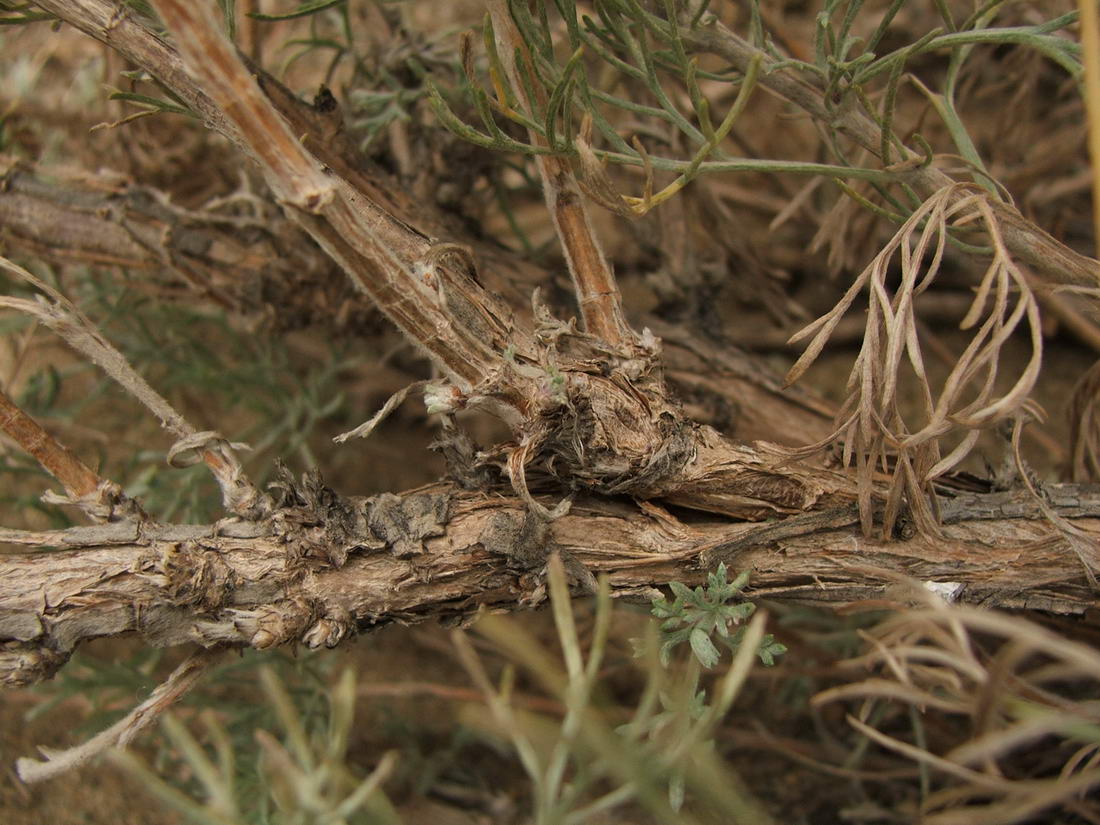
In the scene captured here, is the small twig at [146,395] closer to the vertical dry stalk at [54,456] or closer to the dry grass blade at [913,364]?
the vertical dry stalk at [54,456]

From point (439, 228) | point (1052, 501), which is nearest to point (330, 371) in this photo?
point (439, 228)

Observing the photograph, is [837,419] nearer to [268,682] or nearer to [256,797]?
[268,682]

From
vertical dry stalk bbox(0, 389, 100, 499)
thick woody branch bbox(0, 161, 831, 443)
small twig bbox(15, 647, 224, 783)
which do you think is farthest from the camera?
thick woody branch bbox(0, 161, 831, 443)

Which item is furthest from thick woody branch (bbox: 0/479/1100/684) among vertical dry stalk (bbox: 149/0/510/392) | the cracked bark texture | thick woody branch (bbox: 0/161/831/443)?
thick woody branch (bbox: 0/161/831/443)

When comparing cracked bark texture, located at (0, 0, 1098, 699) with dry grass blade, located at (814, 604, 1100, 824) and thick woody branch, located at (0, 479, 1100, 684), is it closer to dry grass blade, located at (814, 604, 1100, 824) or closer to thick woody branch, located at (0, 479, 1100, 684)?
thick woody branch, located at (0, 479, 1100, 684)

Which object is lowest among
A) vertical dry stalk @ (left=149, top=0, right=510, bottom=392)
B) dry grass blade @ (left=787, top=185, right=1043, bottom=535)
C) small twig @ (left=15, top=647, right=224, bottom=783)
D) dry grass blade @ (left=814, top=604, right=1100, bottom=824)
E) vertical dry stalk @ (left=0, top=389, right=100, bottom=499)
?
dry grass blade @ (left=814, top=604, right=1100, bottom=824)

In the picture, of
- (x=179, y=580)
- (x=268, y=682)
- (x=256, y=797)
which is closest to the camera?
(x=268, y=682)

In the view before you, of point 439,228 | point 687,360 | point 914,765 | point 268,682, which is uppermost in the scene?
point 439,228

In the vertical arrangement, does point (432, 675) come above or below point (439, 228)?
below
